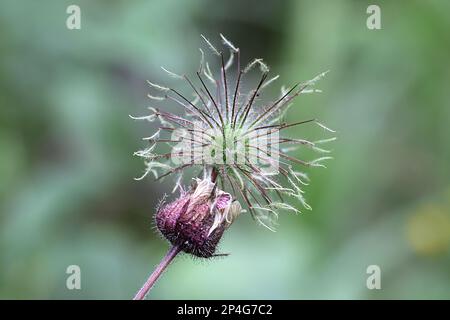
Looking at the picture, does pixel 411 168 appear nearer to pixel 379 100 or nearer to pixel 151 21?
pixel 379 100

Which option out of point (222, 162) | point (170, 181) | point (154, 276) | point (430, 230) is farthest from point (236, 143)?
point (170, 181)

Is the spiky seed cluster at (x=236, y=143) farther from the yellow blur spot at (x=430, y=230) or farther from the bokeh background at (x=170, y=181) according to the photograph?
the yellow blur spot at (x=430, y=230)

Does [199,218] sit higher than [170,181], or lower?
higher

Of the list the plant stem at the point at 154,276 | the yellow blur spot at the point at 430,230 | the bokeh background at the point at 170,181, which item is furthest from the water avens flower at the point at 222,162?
the yellow blur spot at the point at 430,230

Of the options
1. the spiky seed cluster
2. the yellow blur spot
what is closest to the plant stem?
the spiky seed cluster

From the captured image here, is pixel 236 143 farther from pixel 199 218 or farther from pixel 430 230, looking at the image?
pixel 430 230

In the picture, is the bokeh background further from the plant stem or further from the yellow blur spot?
the plant stem

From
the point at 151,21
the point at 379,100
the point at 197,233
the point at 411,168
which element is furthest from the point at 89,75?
the point at 197,233
